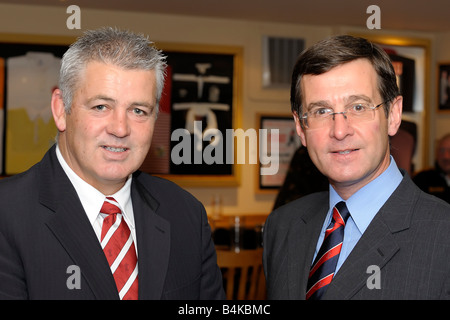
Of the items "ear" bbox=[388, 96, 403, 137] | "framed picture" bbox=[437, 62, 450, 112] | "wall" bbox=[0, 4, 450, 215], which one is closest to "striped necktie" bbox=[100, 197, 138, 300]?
"ear" bbox=[388, 96, 403, 137]

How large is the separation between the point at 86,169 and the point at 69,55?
311 mm

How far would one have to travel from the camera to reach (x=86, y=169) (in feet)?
4.76

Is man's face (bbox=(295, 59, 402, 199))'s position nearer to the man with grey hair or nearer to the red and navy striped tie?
the red and navy striped tie

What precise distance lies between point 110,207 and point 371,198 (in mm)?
776

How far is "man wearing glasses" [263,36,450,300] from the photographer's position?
143 cm

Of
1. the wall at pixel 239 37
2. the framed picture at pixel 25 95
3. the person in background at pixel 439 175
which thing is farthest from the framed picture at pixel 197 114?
the person in background at pixel 439 175

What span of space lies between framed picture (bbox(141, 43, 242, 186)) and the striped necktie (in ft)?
12.2

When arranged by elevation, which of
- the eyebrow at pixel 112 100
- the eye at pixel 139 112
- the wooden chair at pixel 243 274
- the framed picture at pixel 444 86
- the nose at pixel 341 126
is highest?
the framed picture at pixel 444 86

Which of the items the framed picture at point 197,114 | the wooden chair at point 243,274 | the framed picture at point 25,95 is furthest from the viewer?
the framed picture at point 197,114

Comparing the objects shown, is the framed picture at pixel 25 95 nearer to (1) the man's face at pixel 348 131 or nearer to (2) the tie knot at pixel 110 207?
(2) the tie knot at pixel 110 207

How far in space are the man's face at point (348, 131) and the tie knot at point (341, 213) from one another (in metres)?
0.09

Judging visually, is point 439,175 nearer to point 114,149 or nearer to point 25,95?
point 25,95

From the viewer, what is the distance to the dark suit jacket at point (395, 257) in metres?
1.40
